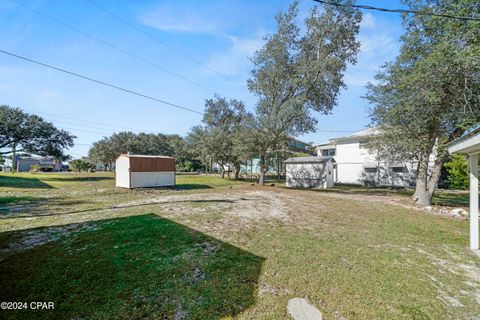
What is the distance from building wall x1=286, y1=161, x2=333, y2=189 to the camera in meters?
18.8

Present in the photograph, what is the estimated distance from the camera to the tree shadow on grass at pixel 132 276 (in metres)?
2.58

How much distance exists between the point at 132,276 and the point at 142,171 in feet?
42.6

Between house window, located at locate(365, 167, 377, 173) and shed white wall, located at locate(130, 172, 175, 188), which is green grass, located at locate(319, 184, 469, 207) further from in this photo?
shed white wall, located at locate(130, 172, 175, 188)

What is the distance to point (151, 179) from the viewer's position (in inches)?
618

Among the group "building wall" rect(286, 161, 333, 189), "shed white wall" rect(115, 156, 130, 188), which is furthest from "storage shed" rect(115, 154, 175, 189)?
"building wall" rect(286, 161, 333, 189)

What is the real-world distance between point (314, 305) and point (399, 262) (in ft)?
7.85

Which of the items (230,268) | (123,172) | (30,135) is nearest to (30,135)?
(30,135)

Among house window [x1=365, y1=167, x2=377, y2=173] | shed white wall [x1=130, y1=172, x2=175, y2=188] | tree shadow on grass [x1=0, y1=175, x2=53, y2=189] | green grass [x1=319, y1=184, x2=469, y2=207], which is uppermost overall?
house window [x1=365, y1=167, x2=377, y2=173]

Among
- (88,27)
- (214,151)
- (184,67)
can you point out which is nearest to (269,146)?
(214,151)

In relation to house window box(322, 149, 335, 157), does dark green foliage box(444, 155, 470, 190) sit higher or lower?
lower

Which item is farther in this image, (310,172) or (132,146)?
(132,146)

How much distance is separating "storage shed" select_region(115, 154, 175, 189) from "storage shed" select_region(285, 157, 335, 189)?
425 inches

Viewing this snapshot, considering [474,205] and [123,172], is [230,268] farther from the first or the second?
[123,172]

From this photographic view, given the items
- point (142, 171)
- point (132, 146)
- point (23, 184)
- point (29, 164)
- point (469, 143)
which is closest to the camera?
point (469, 143)
